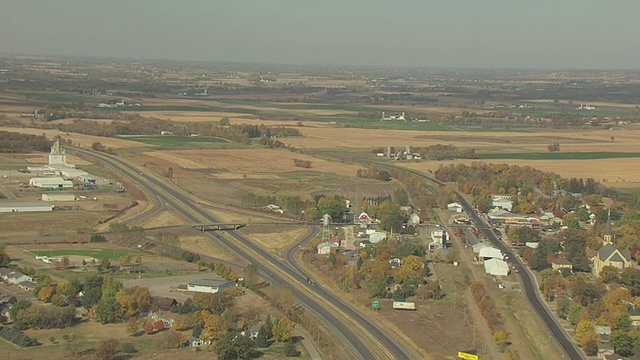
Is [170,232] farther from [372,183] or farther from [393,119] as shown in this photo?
[393,119]

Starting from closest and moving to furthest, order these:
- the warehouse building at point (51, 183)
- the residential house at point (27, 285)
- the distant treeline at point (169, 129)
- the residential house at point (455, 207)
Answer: the residential house at point (27, 285) < the residential house at point (455, 207) < the warehouse building at point (51, 183) < the distant treeline at point (169, 129)

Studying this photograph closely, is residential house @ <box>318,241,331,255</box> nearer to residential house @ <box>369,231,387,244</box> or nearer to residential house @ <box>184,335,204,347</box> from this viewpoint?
residential house @ <box>369,231,387,244</box>

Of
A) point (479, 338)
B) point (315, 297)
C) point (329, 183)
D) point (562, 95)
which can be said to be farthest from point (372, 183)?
point (562, 95)

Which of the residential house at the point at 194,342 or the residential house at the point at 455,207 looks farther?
the residential house at the point at 455,207

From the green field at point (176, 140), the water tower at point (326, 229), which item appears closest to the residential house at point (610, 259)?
the water tower at point (326, 229)

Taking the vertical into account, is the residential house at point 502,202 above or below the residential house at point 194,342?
below

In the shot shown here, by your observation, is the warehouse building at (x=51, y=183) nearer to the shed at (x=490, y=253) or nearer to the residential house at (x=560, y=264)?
the shed at (x=490, y=253)

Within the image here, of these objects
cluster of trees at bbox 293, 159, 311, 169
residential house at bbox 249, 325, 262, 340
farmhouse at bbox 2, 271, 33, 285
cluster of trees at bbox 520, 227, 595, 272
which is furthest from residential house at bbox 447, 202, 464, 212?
farmhouse at bbox 2, 271, 33, 285
